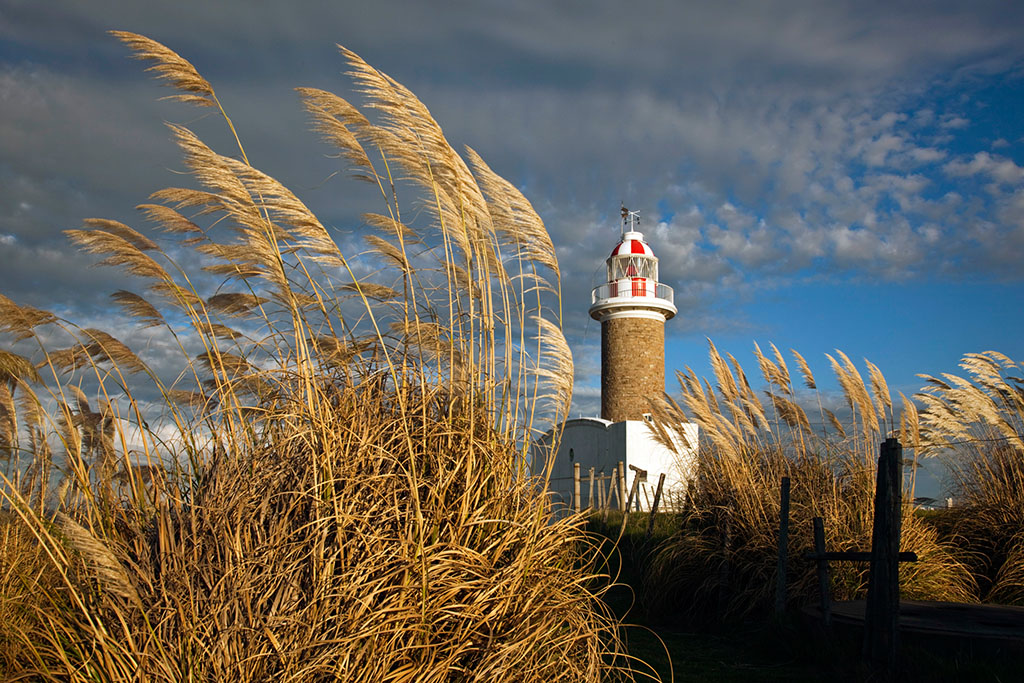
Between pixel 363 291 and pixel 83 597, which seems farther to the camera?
pixel 363 291

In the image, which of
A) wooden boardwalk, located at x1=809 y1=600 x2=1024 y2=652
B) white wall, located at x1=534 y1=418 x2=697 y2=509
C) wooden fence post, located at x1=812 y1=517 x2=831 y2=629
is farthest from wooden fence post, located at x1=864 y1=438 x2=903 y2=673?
white wall, located at x1=534 y1=418 x2=697 y2=509

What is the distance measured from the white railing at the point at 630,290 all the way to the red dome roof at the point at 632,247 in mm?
1148

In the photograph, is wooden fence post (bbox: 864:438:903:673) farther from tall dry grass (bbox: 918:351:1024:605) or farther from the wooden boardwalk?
tall dry grass (bbox: 918:351:1024:605)

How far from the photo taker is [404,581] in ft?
8.04

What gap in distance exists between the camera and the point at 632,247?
76.4 ft

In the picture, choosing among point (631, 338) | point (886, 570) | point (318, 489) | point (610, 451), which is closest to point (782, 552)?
point (886, 570)

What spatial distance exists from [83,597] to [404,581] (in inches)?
42.8

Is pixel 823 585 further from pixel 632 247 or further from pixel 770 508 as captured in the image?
pixel 632 247

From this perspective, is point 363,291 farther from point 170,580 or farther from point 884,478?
point 884,478

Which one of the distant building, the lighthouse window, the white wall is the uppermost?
the lighthouse window

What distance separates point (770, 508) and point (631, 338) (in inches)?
625

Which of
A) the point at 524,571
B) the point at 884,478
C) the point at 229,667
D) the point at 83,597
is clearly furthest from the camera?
the point at 884,478

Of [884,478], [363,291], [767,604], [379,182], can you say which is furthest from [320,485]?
[767,604]

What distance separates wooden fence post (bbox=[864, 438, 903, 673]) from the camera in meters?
4.05
